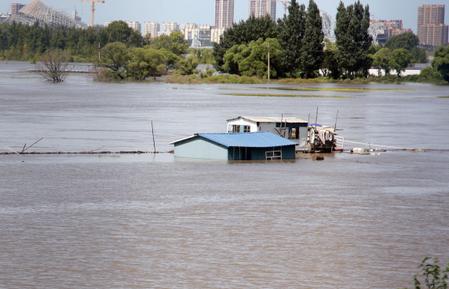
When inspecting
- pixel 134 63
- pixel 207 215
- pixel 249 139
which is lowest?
pixel 207 215

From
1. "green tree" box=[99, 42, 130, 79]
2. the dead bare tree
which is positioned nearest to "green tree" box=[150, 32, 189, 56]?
"green tree" box=[99, 42, 130, 79]

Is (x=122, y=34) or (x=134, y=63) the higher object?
(x=122, y=34)

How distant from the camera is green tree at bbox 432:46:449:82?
65.6m

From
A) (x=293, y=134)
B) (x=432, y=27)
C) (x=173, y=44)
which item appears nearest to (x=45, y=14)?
(x=432, y=27)

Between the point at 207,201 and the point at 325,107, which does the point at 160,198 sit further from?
the point at 325,107

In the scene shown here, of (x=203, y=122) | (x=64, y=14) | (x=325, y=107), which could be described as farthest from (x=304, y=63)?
(x=64, y=14)

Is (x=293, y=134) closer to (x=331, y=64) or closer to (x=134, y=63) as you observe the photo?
(x=134, y=63)

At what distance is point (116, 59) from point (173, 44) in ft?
54.1

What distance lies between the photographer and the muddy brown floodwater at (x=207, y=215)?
39.2ft

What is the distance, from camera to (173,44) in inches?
2918

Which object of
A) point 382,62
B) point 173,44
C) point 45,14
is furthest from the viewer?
point 45,14

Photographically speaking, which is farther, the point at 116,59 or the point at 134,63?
the point at 134,63

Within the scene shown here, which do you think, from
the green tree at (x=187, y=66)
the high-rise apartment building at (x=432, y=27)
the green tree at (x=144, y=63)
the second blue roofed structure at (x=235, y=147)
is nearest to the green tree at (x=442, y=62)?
the green tree at (x=187, y=66)

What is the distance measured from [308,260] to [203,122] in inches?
682
